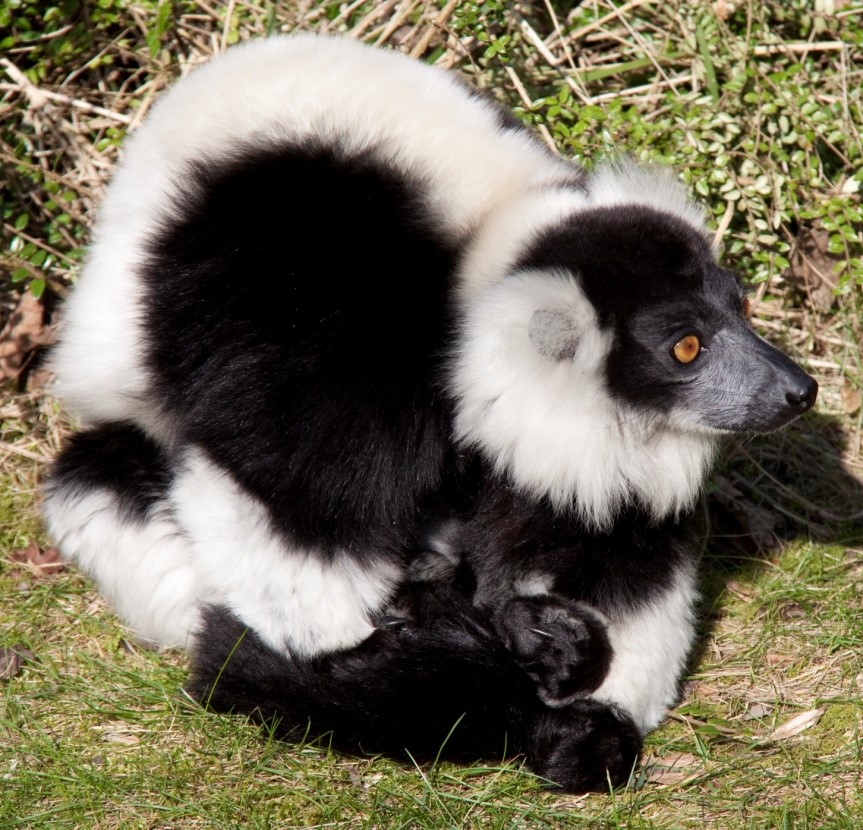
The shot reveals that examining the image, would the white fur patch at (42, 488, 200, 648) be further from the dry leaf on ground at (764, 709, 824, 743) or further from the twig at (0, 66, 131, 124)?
the twig at (0, 66, 131, 124)

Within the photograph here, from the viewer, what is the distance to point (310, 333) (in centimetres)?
317

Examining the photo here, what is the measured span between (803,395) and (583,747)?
1.22 metres

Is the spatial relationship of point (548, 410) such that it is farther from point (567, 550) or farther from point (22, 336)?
point (22, 336)

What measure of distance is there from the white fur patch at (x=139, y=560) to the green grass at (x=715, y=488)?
17 centimetres

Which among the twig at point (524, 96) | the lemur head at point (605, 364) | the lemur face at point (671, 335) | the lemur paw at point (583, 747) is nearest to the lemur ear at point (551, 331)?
the lemur head at point (605, 364)

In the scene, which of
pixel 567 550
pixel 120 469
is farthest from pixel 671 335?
pixel 120 469

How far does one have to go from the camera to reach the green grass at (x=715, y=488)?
324cm

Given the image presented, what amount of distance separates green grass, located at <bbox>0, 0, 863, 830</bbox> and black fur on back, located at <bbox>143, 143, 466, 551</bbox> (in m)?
0.81

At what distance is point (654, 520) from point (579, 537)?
236mm

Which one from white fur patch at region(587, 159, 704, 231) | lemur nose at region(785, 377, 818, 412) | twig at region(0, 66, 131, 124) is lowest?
lemur nose at region(785, 377, 818, 412)

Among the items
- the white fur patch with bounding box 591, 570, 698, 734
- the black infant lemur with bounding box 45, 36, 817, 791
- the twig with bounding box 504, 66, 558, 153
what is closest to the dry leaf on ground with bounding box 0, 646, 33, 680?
the black infant lemur with bounding box 45, 36, 817, 791

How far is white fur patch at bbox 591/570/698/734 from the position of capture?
11.2ft

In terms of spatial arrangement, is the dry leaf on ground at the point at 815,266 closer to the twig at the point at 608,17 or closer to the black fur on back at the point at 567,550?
the twig at the point at 608,17

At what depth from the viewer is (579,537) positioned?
3395 millimetres
